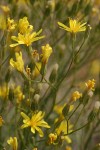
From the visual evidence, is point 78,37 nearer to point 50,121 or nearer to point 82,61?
point 82,61

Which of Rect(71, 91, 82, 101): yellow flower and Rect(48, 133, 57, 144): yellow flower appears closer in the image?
Rect(48, 133, 57, 144): yellow flower

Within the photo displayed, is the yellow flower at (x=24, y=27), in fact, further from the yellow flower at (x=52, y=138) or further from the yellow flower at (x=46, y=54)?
the yellow flower at (x=52, y=138)

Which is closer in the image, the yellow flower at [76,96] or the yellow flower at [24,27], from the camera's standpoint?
the yellow flower at [24,27]

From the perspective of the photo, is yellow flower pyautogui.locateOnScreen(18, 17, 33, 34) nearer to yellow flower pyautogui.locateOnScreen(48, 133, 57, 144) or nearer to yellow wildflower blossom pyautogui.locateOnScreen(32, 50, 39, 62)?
yellow wildflower blossom pyautogui.locateOnScreen(32, 50, 39, 62)

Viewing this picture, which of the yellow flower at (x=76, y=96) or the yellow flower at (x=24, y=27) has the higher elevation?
the yellow flower at (x=24, y=27)

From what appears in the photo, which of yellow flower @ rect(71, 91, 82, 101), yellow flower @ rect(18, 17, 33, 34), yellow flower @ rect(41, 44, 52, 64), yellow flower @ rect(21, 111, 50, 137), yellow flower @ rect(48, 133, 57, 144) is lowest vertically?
yellow flower @ rect(48, 133, 57, 144)

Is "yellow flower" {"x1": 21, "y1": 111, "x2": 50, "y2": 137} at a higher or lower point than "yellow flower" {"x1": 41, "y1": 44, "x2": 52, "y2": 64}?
lower

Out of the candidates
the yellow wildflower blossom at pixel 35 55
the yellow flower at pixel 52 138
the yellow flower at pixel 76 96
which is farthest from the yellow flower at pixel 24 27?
the yellow flower at pixel 52 138

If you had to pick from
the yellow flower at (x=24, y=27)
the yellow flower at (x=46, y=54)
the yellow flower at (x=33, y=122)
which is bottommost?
the yellow flower at (x=33, y=122)

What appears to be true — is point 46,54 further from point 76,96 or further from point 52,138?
point 52,138

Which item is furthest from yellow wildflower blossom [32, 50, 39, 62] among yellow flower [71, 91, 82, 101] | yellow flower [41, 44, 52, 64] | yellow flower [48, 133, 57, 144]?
yellow flower [48, 133, 57, 144]

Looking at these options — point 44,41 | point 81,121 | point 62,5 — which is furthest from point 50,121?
point 62,5
